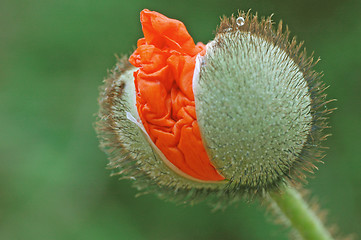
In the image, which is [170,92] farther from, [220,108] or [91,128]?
[91,128]

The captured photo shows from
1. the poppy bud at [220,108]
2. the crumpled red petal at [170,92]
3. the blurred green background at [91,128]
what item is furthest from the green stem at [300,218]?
the blurred green background at [91,128]

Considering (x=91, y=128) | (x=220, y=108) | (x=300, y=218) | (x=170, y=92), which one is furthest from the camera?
(x=91, y=128)

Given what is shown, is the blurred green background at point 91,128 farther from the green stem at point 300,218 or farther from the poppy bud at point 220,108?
the poppy bud at point 220,108

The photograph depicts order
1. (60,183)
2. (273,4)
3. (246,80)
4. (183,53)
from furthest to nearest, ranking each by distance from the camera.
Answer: (273,4) < (60,183) < (183,53) < (246,80)

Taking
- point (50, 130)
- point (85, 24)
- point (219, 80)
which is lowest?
point (219, 80)

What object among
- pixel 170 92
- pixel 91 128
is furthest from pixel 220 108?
pixel 91 128

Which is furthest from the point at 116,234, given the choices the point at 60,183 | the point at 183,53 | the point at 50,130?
the point at 183,53

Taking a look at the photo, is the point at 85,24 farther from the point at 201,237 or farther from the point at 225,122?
the point at 225,122
